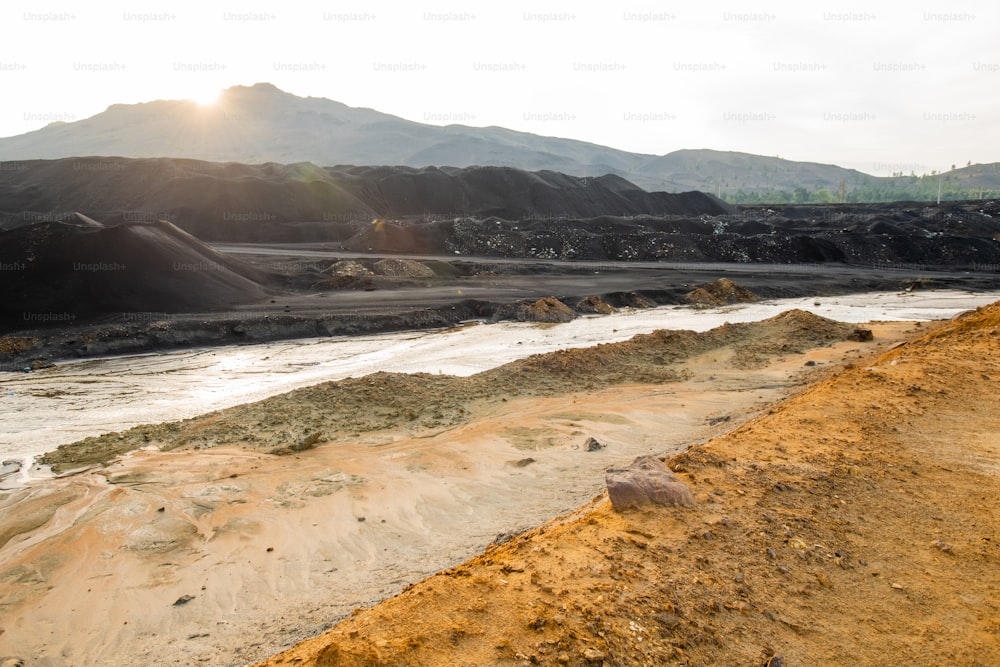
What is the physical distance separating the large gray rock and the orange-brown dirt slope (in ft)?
0.30

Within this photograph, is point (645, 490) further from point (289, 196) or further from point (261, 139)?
point (261, 139)

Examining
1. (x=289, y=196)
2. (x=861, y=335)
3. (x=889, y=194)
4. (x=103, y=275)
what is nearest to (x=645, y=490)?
(x=861, y=335)

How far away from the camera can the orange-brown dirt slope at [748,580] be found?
2.88 metres

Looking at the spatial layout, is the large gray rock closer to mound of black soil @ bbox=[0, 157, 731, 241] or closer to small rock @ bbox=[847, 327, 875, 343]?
small rock @ bbox=[847, 327, 875, 343]

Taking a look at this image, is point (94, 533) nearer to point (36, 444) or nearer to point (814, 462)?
point (36, 444)

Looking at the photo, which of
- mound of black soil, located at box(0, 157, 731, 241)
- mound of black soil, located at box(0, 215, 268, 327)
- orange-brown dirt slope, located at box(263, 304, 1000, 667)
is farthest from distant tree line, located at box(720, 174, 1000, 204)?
orange-brown dirt slope, located at box(263, 304, 1000, 667)

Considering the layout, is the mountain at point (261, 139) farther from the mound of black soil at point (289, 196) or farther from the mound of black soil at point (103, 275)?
the mound of black soil at point (103, 275)

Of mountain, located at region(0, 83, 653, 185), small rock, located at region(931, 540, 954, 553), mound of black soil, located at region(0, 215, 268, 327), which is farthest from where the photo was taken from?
mountain, located at region(0, 83, 653, 185)

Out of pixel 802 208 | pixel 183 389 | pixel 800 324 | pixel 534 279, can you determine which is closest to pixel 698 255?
pixel 534 279

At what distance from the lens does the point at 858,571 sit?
3.59 metres

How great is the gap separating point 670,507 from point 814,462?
1.65 meters

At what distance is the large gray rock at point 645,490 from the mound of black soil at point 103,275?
56.8 ft

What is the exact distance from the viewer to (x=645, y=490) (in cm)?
418

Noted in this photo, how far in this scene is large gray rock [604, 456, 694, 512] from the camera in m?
4.15
